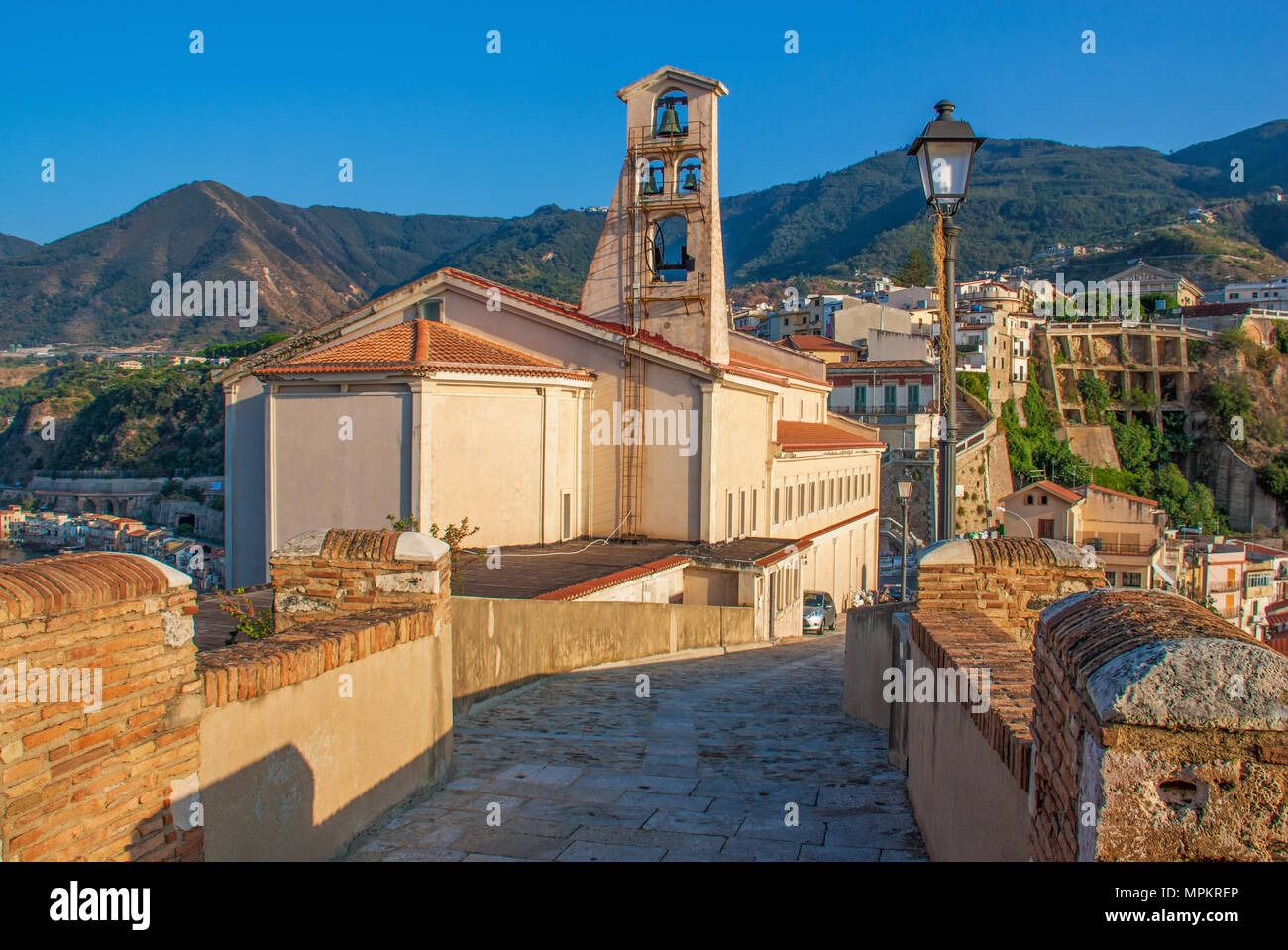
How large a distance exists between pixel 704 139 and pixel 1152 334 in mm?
93885

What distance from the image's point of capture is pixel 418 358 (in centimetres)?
2275

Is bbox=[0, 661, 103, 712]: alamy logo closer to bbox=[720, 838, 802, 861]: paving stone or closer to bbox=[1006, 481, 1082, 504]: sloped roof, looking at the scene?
bbox=[720, 838, 802, 861]: paving stone

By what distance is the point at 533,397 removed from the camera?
2450cm

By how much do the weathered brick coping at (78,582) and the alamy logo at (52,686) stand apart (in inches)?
8.6

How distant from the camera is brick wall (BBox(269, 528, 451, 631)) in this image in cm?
769

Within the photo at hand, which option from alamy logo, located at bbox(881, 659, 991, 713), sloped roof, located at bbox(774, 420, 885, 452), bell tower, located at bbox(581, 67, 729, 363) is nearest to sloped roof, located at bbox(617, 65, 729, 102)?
bell tower, located at bbox(581, 67, 729, 363)

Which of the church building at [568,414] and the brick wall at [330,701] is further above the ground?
the church building at [568,414]

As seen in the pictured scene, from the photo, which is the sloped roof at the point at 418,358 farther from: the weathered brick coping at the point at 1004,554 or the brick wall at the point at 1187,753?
the brick wall at the point at 1187,753

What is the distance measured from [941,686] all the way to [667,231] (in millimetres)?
24605

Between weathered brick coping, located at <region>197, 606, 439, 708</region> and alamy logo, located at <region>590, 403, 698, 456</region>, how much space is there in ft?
58.2

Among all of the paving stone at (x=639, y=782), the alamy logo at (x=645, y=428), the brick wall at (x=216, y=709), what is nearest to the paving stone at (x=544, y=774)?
the paving stone at (x=639, y=782)

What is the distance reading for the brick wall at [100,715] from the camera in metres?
3.94
